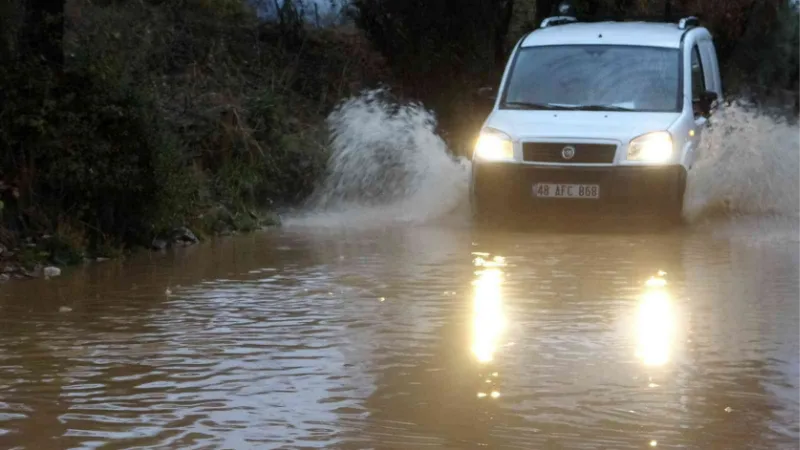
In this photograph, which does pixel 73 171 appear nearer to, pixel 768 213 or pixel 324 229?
pixel 324 229

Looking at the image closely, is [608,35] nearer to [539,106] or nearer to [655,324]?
[539,106]

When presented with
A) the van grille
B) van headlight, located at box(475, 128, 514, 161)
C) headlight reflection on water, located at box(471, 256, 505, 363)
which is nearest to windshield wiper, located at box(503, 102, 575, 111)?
van headlight, located at box(475, 128, 514, 161)

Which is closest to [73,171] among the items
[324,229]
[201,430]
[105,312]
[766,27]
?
[105,312]

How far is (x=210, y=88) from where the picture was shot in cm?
1814

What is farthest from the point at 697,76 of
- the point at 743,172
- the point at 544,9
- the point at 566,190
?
the point at 544,9

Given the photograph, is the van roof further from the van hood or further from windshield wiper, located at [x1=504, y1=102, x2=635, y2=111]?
the van hood

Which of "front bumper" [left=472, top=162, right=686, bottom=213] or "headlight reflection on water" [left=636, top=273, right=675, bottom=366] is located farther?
"front bumper" [left=472, top=162, right=686, bottom=213]

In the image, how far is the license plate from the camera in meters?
14.8

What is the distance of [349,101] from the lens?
2002 cm

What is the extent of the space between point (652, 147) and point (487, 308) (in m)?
5.64

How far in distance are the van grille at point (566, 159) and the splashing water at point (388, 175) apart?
1.95 m

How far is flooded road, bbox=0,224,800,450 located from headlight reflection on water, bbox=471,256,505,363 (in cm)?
3

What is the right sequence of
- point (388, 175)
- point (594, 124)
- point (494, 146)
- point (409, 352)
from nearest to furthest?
point (409, 352), point (594, 124), point (494, 146), point (388, 175)

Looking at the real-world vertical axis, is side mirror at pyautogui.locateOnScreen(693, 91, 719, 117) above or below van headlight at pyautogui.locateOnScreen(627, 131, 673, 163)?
above
